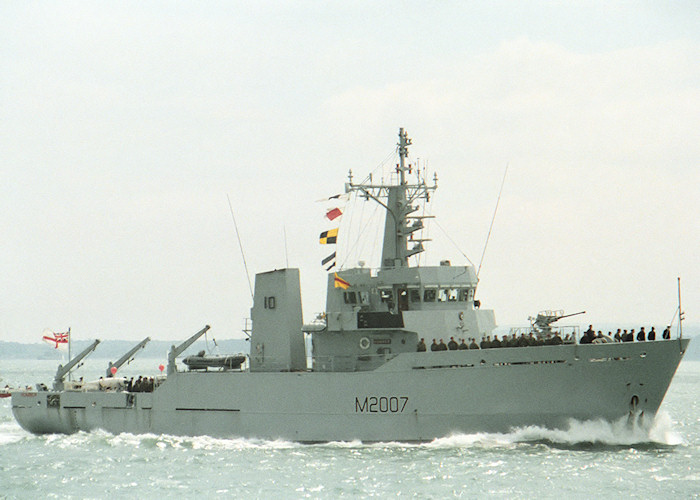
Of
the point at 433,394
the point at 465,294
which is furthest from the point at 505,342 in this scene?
the point at 465,294

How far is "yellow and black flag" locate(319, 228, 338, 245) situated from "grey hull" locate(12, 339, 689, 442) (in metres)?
4.11

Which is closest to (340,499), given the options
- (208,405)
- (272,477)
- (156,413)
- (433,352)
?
(272,477)

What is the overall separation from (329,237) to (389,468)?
8479mm

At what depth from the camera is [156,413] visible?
28.5 meters

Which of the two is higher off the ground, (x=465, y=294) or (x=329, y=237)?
(x=329, y=237)

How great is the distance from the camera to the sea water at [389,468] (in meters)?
18.9

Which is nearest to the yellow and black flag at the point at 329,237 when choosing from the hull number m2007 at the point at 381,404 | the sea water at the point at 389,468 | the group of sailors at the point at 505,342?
the group of sailors at the point at 505,342

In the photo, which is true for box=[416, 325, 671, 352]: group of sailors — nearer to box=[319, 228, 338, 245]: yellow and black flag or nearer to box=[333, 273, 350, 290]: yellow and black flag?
box=[333, 273, 350, 290]: yellow and black flag

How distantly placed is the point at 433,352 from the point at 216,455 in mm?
6394

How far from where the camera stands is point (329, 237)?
89.7 ft

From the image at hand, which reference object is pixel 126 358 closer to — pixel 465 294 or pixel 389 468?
pixel 465 294

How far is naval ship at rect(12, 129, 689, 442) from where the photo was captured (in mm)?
22656

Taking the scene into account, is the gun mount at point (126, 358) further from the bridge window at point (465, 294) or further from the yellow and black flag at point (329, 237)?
the bridge window at point (465, 294)

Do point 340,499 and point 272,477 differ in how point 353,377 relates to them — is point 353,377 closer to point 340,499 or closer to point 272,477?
point 272,477
